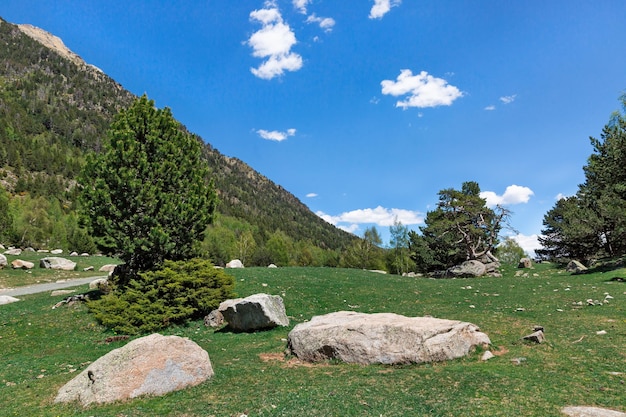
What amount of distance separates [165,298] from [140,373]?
10.6 m

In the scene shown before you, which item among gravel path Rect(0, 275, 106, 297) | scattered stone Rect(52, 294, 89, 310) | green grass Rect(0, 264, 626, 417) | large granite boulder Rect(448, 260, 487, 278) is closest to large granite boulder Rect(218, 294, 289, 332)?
green grass Rect(0, 264, 626, 417)

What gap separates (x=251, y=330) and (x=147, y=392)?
8725mm

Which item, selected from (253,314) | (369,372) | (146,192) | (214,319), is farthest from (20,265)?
(369,372)

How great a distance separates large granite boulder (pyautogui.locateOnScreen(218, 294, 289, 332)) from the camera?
58.8 feet

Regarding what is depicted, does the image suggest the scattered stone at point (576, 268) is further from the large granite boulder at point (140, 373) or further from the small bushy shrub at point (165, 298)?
the large granite boulder at point (140, 373)

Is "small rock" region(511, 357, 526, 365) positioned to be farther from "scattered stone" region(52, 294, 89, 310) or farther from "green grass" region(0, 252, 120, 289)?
"green grass" region(0, 252, 120, 289)

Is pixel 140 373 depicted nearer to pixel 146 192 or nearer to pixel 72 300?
pixel 146 192

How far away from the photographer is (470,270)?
43.4 meters

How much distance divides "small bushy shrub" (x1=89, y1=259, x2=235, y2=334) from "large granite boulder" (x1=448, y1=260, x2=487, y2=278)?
31.8m

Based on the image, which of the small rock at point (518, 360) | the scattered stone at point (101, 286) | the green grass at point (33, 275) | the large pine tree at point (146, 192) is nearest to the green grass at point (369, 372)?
the small rock at point (518, 360)

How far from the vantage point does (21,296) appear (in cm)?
3094

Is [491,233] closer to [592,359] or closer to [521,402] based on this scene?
[592,359]

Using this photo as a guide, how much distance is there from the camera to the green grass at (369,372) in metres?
8.07

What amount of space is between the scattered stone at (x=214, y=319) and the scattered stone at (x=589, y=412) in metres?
16.3
